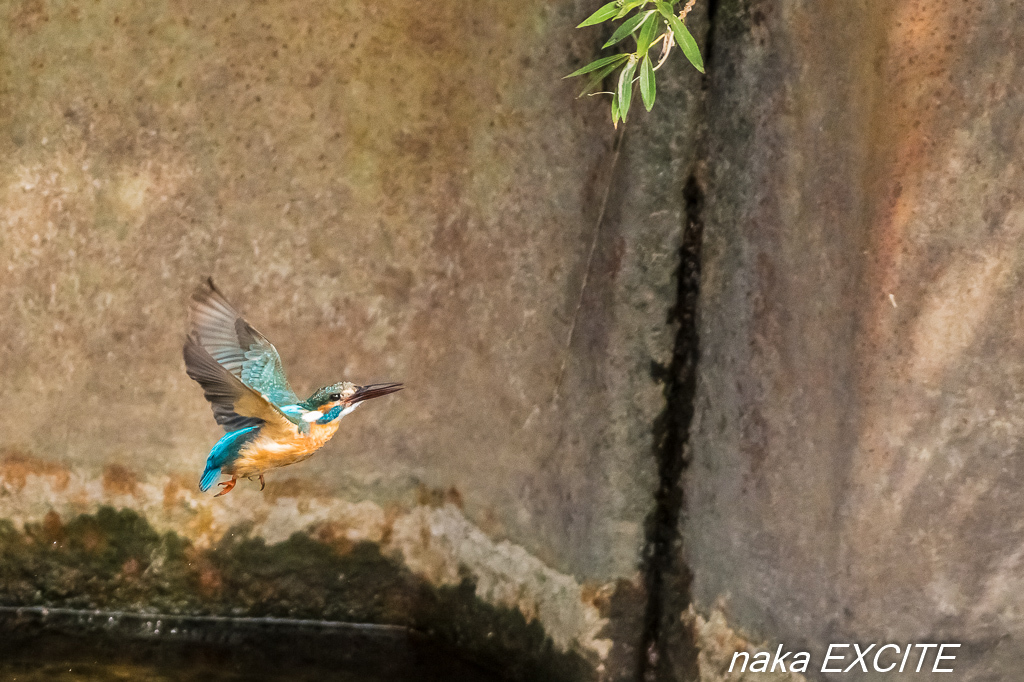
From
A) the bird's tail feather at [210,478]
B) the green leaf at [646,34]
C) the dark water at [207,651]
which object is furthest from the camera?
the dark water at [207,651]

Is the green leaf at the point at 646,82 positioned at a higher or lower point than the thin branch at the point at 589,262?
higher

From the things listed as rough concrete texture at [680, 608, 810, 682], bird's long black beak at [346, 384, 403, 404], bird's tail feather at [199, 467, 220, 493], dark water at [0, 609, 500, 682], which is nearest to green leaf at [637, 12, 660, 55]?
bird's long black beak at [346, 384, 403, 404]

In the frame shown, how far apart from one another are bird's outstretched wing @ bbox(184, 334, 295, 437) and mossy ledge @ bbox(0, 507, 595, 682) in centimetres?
149

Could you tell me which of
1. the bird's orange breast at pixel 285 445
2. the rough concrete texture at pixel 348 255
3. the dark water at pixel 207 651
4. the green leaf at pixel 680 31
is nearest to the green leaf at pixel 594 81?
the rough concrete texture at pixel 348 255

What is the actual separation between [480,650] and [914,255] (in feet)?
5.60

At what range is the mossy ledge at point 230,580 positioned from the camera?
3.01 meters

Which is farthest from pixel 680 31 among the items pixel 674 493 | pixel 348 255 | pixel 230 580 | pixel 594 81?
pixel 230 580

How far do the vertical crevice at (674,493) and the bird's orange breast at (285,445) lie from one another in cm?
Answer: 113

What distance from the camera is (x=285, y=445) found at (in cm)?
163

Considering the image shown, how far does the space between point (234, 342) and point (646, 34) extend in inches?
40.2

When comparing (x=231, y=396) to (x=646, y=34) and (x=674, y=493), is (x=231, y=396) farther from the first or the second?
(x=674, y=493)

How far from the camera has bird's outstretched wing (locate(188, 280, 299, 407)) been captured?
190cm

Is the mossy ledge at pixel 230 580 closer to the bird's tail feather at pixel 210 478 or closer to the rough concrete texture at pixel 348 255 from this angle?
the rough concrete texture at pixel 348 255

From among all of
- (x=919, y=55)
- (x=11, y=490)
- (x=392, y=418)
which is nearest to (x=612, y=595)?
(x=392, y=418)
